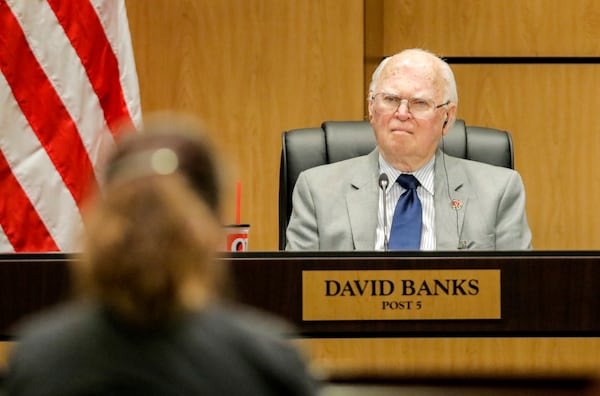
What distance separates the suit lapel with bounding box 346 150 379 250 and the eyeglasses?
0.16 meters

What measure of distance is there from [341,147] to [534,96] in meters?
1.91

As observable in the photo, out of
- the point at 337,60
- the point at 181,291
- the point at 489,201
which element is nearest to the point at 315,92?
the point at 337,60

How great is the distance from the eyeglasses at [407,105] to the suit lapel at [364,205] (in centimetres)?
16

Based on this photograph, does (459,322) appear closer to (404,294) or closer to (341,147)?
(404,294)

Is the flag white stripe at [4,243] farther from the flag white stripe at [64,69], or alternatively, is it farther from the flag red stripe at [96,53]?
the flag red stripe at [96,53]

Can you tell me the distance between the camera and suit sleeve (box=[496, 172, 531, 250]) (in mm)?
2955

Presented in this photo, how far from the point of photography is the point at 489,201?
3.03 metres

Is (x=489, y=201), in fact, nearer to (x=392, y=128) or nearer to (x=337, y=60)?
(x=392, y=128)

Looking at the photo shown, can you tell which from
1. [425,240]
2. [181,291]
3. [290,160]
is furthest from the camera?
[290,160]

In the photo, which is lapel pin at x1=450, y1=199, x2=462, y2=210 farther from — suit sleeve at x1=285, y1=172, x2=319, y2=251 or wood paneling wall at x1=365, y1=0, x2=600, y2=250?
wood paneling wall at x1=365, y1=0, x2=600, y2=250

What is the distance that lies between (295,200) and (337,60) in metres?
1.47

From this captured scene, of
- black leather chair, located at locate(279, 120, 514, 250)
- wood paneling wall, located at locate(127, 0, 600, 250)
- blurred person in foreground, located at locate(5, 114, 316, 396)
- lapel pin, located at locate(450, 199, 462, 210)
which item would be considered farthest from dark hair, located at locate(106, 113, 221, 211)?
wood paneling wall, located at locate(127, 0, 600, 250)

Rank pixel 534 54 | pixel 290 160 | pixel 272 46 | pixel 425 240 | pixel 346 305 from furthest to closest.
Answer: pixel 534 54 → pixel 272 46 → pixel 290 160 → pixel 425 240 → pixel 346 305

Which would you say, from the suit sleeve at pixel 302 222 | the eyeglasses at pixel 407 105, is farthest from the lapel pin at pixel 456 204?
the suit sleeve at pixel 302 222
